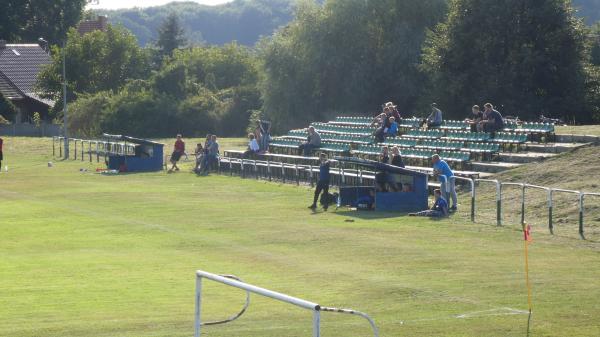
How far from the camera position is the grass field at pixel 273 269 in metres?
15.2

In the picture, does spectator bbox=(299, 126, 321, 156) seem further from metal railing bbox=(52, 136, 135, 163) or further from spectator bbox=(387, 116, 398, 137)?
metal railing bbox=(52, 136, 135, 163)

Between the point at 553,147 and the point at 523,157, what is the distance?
1155 mm

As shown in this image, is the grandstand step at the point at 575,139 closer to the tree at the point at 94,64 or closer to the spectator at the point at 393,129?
the spectator at the point at 393,129

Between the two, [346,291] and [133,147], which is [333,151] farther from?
[346,291]

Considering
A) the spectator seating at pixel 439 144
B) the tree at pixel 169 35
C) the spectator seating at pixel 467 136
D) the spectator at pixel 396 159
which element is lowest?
the spectator at pixel 396 159

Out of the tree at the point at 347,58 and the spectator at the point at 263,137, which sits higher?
the tree at the point at 347,58

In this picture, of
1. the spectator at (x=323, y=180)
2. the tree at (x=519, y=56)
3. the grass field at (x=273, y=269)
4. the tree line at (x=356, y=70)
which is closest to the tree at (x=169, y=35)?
the tree line at (x=356, y=70)

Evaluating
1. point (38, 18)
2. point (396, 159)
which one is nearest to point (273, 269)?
point (396, 159)

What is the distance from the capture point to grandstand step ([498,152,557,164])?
1346 inches

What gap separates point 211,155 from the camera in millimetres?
44906

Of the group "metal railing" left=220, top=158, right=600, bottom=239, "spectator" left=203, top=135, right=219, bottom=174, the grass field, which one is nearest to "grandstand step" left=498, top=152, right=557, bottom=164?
"metal railing" left=220, top=158, right=600, bottom=239

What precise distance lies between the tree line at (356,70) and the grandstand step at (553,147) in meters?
13.6

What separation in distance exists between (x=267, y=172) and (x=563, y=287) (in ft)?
80.9

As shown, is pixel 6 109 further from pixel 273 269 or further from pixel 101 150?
pixel 273 269
